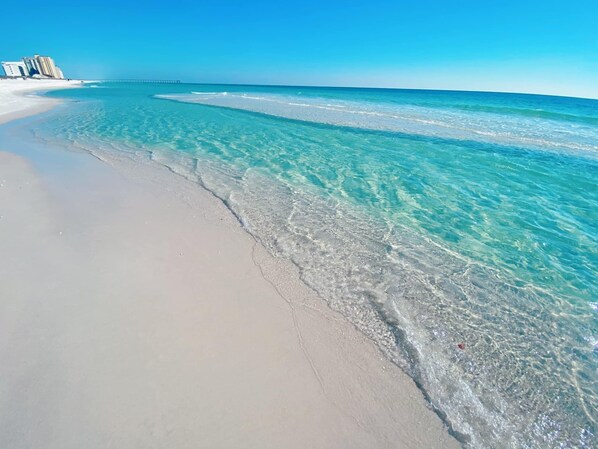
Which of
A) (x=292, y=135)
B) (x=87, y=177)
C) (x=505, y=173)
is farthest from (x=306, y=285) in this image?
(x=292, y=135)

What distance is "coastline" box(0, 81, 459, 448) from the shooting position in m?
2.84

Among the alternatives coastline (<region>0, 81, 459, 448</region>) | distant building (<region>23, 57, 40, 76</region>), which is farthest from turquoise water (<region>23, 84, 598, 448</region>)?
distant building (<region>23, 57, 40, 76</region>)

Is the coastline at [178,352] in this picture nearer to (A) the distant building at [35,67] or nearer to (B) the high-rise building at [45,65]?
(A) the distant building at [35,67]

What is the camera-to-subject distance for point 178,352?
3570mm

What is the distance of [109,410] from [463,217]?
8.16 metres

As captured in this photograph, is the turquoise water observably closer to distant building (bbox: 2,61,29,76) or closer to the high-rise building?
distant building (bbox: 2,61,29,76)

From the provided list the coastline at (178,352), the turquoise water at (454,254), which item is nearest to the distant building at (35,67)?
the turquoise water at (454,254)

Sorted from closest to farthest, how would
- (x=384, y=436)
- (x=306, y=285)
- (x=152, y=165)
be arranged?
(x=384, y=436) < (x=306, y=285) < (x=152, y=165)

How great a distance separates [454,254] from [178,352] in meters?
5.44

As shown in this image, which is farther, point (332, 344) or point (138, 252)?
point (138, 252)

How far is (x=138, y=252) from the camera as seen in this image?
549 cm

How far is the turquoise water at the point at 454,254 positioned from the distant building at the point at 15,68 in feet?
474

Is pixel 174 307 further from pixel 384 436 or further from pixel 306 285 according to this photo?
pixel 384 436

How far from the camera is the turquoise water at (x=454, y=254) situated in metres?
3.36
